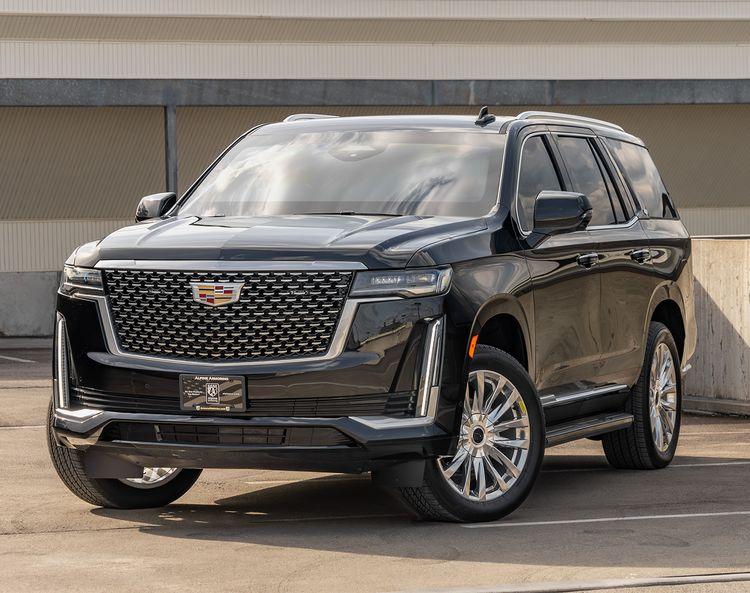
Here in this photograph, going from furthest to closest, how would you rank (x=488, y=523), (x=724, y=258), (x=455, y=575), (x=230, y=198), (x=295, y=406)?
(x=724, y=258), (x=230, y=198), (x=488, y=523), (x=295, y=406), (x=455, y=575)

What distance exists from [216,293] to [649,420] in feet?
12.6

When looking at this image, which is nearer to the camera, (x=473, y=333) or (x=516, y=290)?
(x=473, y=333)

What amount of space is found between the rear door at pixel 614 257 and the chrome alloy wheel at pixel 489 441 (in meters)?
1.47

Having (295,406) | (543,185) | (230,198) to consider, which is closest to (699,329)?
(543,185)

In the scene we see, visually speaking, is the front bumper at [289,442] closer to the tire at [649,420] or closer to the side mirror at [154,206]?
the side mirror at [154,206]

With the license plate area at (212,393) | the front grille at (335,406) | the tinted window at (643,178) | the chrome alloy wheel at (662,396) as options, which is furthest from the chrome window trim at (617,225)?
the license plate area at (212,393)

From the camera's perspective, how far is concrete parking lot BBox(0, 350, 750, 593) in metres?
7.14

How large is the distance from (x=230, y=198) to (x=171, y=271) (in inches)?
56.5

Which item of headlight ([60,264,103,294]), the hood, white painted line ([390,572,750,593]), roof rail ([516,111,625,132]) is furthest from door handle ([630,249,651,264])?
white painted line ([390,572,750,593])

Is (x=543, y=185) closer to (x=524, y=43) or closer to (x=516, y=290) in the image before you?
(x=516, y=290)

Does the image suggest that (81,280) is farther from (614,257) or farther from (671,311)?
(671,311)

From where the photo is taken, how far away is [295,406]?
8016 millimetres

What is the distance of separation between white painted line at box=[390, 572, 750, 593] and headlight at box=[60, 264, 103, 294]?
2584 millimetres

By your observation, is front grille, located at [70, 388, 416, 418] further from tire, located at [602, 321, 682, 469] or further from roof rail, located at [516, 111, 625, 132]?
tire, located at [602, 321, 682, 469]
